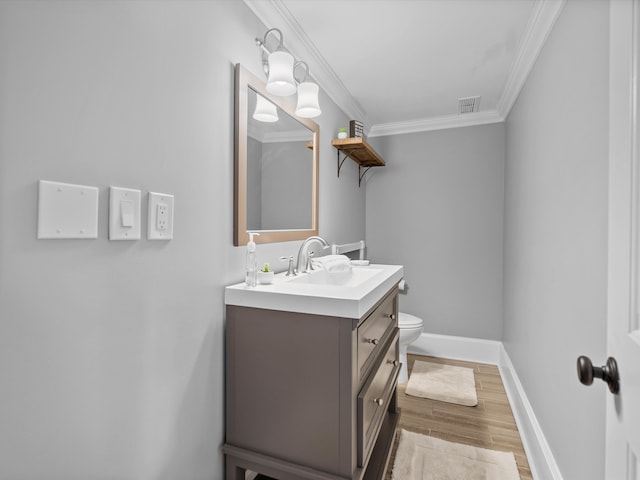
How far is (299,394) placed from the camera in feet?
3.88

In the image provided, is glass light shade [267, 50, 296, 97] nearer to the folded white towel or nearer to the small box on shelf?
the folded white towel

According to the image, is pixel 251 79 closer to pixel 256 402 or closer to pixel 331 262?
pixel 331 262

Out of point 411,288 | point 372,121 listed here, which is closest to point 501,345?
point 411,288

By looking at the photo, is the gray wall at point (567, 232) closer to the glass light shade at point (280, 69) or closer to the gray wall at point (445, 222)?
the gray wall at point (445, 222)

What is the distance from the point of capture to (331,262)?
1.70 m

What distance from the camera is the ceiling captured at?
1602 mm

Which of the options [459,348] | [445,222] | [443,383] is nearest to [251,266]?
[443,383]

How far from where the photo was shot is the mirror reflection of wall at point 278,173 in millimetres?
1499

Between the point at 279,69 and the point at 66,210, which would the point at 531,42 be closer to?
the point at 279,69

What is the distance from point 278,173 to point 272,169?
0.07m

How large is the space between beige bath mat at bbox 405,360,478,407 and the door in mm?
1888

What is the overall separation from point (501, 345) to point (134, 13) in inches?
132

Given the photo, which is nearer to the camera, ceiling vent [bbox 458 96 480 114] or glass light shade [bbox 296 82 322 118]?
glass light shade [bbox 296 82 322 118]

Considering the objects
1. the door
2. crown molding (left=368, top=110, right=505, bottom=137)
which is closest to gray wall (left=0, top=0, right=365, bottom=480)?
the door
